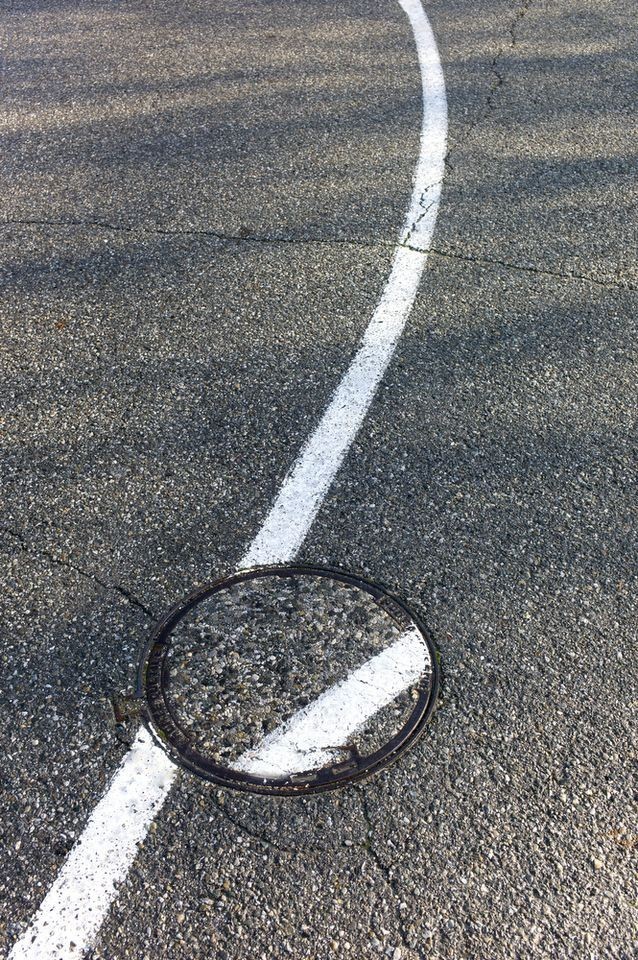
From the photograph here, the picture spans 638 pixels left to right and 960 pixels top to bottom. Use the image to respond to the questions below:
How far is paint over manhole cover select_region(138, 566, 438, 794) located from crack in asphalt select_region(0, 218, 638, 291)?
240cm

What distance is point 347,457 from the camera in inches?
149

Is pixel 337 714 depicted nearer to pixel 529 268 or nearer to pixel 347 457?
pixel 347 457

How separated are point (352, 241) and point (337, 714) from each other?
3.04m

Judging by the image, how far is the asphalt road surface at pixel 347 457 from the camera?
2.47 m

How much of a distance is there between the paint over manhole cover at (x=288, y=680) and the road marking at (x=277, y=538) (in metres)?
0.13

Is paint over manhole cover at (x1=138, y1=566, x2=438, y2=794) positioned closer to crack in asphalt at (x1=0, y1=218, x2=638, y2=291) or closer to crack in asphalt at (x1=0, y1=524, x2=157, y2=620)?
crack in asphalt at (x1=0, y1=524, x2=157, y2=620)

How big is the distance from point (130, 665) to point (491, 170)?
4099mm

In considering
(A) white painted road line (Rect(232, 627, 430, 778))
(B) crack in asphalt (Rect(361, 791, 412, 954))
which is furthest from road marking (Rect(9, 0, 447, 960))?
(B) crack in asphalt (Rect(361, 791, 412, 954))

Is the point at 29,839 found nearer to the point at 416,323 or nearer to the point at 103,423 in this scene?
the point at 103,423

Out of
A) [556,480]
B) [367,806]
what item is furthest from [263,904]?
[556,480]

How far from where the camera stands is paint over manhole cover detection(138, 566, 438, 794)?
2744 mm

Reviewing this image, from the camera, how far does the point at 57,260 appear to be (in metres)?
4.98

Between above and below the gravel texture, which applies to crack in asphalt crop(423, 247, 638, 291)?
above

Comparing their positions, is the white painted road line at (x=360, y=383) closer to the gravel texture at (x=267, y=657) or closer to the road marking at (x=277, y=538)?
the road marking at (x=277, y=538)
